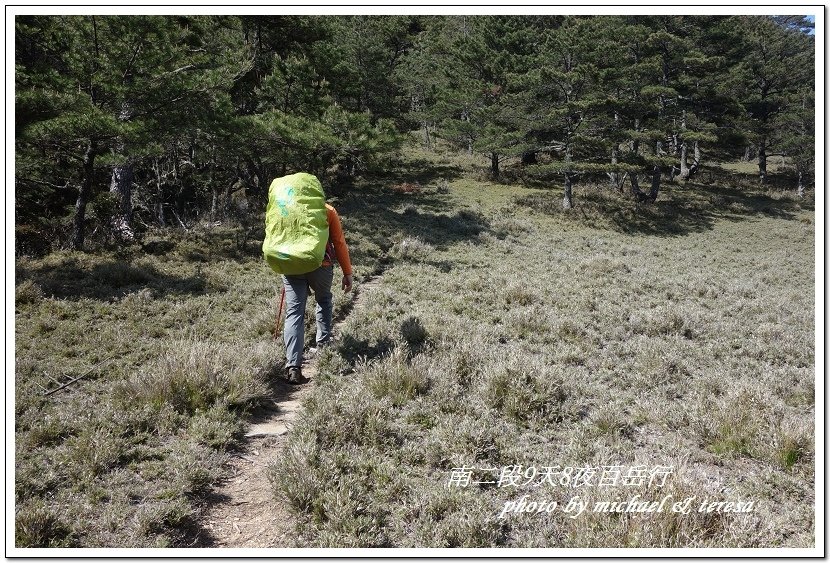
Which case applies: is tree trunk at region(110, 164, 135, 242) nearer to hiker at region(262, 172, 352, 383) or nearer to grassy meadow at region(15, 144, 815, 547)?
grassy meadow at region(15, 144, 815, 547)

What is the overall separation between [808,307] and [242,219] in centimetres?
1589

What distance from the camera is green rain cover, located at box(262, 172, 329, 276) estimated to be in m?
4.61

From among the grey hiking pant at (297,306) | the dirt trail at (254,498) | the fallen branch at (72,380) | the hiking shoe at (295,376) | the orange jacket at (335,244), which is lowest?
the dirt trail at (254,498)

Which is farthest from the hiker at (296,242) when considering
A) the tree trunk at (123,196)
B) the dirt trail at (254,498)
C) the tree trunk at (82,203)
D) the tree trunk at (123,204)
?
the tree trunk at (123,204)

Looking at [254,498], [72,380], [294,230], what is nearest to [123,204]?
[72,380]

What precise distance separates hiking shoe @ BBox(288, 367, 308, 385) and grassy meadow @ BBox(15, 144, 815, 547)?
25cm

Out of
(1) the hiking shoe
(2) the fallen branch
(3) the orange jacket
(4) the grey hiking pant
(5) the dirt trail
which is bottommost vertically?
(5) the dirt trail

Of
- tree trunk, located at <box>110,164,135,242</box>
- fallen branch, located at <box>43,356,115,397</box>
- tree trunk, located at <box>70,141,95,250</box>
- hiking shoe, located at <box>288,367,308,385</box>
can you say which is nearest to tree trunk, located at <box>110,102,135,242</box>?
tree trunk, located at <box>110,164,135,242</box>

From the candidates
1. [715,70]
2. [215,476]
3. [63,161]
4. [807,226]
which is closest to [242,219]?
[63,161]

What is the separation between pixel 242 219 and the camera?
51.5 ft

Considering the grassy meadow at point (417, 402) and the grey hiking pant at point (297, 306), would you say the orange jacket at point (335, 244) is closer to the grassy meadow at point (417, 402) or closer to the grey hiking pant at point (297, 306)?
the grey hiking pant at point (297, 306)

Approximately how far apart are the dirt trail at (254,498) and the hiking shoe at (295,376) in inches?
19.8

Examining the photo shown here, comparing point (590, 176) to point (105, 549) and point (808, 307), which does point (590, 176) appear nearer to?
point (808, 307)

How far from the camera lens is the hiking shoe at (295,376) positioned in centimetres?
499
